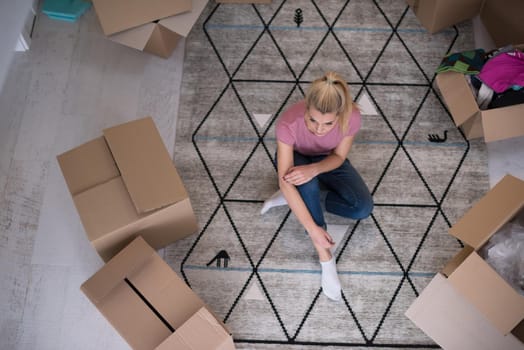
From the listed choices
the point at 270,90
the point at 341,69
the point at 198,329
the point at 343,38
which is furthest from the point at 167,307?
the point at 343,38

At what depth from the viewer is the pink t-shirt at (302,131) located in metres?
1.75

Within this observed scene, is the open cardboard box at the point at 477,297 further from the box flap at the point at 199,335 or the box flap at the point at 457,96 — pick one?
the box flap at the point at 199,335

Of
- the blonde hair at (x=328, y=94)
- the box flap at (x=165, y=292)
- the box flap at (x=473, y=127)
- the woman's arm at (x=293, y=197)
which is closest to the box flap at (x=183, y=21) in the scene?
the woman's arm at (x=293, y=197)

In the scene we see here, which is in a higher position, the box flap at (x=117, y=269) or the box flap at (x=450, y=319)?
the box flap at (x=117, y=269)

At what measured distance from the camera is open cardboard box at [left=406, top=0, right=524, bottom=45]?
7.30ft

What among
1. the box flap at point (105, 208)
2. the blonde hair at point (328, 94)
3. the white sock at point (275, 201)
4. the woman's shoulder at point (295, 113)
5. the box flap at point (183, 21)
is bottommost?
the white sock at point (275, 201)

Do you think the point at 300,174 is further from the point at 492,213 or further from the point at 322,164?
the point at 492,213

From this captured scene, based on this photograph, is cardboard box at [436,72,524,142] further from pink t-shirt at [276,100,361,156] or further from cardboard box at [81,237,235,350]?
cardboard box at [81,237,235,350]

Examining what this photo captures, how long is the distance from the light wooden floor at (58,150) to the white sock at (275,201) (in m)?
0.49

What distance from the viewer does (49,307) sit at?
78.9 inches

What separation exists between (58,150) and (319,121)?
1.24 metres

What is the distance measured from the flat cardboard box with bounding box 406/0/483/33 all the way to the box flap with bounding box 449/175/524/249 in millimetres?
957

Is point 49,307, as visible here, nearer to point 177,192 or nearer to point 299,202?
point 177,192

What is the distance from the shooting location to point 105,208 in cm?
177
